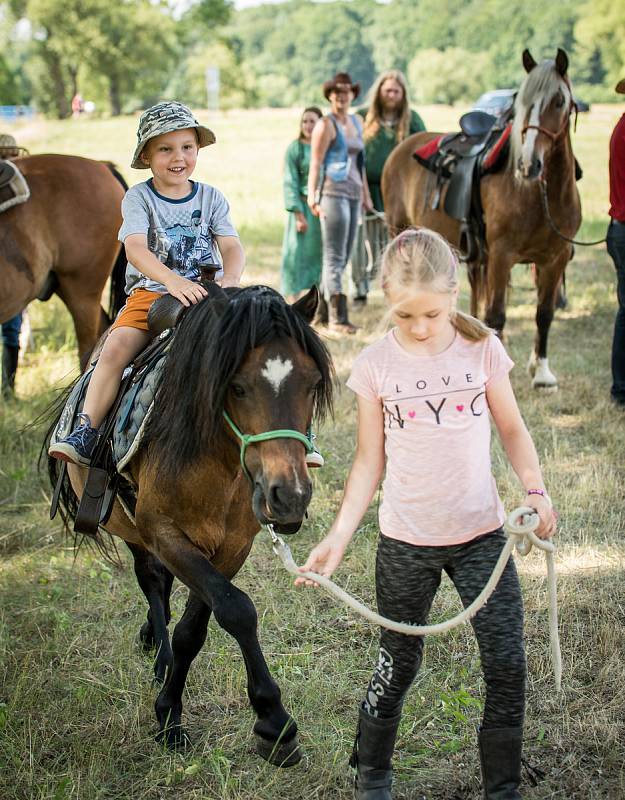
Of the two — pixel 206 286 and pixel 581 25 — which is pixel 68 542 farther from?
pixel 581 25

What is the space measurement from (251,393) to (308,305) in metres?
0.41

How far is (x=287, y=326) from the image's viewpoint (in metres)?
2.48

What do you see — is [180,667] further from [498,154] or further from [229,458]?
[498,154]

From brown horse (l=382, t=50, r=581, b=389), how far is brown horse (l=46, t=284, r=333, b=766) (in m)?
4.29

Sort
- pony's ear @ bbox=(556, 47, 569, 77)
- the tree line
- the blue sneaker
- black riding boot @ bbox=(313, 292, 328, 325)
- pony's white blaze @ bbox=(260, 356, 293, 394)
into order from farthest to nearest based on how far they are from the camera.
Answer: the tree line < black riding boot @ bbox=(313, 292, 328, 325) < pony's ear @ bbox=(556, 47, 569, 77) < the blue sneaker < pony's white blaze @ bbox=(260, 356, 293, 394)

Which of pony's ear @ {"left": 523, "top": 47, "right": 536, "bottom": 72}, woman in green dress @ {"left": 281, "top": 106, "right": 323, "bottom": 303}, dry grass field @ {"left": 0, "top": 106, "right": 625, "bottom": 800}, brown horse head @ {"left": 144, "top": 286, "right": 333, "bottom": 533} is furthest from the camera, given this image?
woman in green dress @ {"left": 281, "top": 106, "right": 323, "bottom": 303}

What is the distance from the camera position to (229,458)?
2709 millimetres

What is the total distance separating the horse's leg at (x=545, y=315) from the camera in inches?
272

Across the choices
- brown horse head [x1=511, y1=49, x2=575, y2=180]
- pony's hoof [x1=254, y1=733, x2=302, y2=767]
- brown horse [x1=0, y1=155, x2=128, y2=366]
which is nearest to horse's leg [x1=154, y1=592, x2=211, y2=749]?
pony's hoof [x1=254, y1=733, x2=302, y2=767]

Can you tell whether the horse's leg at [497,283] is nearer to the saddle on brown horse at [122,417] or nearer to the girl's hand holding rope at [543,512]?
the saddle on brown horse at [122,417]

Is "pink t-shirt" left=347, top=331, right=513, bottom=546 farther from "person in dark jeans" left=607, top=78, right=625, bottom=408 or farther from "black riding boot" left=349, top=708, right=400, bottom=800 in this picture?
"person in dark jeans" left=607, top=78, right=625, bottom=408

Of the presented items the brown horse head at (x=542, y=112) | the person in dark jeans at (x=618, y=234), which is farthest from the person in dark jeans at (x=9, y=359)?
the person in dark jeans at (x=618, y=234)

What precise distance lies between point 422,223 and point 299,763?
635cm

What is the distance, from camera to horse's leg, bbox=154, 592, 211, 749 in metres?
2.89
